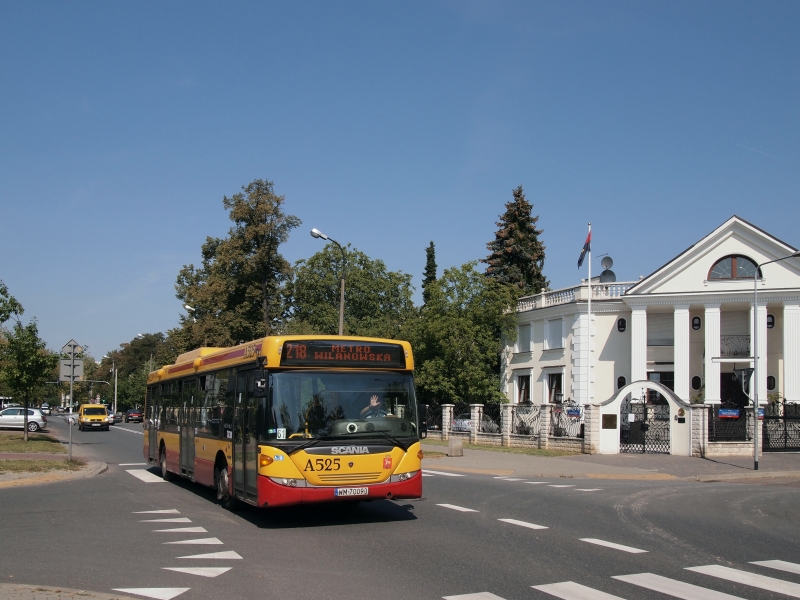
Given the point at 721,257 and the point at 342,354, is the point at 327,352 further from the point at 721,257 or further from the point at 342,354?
the point at 721,257

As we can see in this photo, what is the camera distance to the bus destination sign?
1170cm

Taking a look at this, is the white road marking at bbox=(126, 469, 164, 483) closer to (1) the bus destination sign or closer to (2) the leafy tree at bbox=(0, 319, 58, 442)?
(1) the bus destination sign

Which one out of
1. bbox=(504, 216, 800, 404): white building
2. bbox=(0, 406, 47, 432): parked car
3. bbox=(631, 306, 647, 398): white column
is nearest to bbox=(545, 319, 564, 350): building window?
bbox=(504, 216, 800, 404): white building

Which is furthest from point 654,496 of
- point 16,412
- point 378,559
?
point 16,412

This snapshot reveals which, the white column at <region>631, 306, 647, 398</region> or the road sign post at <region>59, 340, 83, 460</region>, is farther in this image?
the white column at <region>631, 306, 647, 398</region>

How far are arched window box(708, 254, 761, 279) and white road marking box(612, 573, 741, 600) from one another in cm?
3609

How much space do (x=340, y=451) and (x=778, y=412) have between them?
2948 cm

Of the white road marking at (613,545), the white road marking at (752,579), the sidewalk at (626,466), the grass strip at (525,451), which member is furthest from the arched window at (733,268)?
the white road marking at (752,579)

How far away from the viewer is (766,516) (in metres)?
13.8

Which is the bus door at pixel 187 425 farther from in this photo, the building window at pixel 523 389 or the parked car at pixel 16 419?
the building window at pixel 523 389

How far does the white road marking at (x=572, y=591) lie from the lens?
23.9 feet

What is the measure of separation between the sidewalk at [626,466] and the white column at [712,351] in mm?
10594

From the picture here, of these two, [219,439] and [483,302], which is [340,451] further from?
[483,302]

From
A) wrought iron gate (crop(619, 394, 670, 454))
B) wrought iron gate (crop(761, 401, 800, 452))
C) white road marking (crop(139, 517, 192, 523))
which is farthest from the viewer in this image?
wrought iron gate (crop(761, 401, 800, 452))
